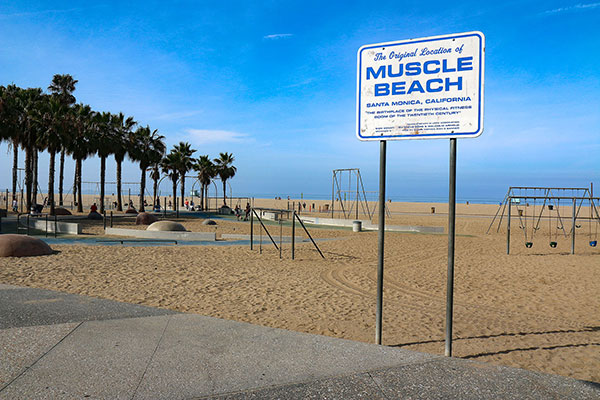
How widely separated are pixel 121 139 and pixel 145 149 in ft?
12.2

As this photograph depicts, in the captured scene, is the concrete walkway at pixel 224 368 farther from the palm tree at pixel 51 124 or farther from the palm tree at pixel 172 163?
the palm tree at pixel 172 163

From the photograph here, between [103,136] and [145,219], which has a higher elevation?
[103,136]

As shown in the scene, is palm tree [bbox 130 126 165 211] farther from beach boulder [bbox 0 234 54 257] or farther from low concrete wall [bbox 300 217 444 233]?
beach boulder [bbox 0 234 54 257]

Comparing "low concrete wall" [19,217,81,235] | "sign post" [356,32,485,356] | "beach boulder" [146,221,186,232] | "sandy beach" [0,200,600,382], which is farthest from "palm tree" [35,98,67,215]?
"sign post" [356,32,485,356]

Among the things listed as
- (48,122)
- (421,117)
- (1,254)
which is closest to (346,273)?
(421,117)

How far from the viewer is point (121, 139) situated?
133 feet

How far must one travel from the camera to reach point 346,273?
11.0 metres

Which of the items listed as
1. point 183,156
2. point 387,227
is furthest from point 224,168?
point 387,227

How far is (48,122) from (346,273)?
2989 cm

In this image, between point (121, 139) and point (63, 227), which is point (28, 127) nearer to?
point (121, 139)

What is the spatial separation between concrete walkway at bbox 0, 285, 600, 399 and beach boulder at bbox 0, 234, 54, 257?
850cm

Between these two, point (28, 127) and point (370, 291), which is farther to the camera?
point (28, 127)

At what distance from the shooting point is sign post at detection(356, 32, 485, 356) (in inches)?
157

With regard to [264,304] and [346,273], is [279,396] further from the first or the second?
[346,273]
